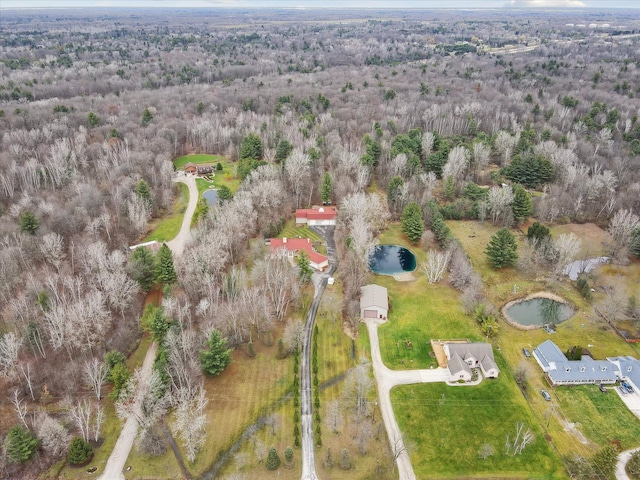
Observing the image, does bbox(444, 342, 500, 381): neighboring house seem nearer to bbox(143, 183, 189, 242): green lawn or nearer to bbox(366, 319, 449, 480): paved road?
bbox(366, 319, 449, 480): paved road

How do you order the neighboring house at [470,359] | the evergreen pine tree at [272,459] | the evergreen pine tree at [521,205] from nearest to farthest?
1. the evergreen pine tree at [272,459]
2. the neighboring house at [470,359]
3. the evergreen pine tree at [521,205]

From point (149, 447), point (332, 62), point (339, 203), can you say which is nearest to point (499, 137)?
point (339, 203)

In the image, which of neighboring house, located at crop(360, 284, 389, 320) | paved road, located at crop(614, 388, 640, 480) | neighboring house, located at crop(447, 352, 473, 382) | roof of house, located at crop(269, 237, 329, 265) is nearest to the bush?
neighboring house, located at crop(360, 284, 389, 320)

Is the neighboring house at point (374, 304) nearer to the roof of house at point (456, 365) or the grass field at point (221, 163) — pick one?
the roof of house at point (456, 365)

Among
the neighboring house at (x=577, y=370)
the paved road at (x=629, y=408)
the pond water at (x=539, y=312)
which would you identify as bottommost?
the pond water at (x=539, y=312)

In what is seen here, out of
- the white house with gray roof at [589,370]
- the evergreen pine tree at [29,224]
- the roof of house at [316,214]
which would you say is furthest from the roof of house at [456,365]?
the evergreen pine tree at [29,224]

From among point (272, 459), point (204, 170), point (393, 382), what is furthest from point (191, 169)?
point (272, 459)

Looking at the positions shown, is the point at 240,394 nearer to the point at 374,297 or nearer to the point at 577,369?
the point at 374,297

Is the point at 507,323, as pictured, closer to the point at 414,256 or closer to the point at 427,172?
the point at 414,256
